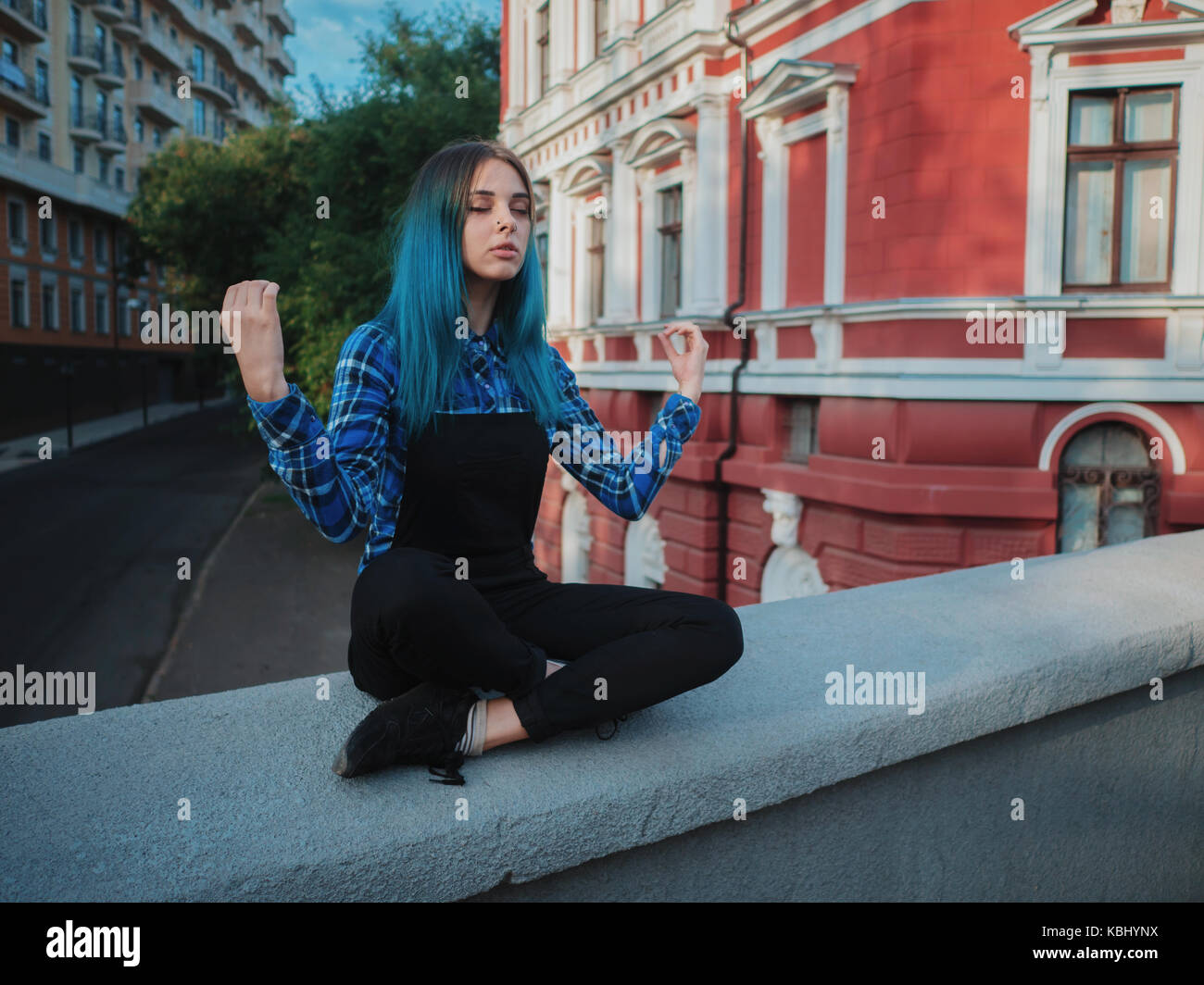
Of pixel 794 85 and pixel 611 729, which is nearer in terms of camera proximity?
pixel 611 729

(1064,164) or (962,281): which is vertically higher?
(1064,164)

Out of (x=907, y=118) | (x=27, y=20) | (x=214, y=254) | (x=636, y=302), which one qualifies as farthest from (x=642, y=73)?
(x=27, y=20)

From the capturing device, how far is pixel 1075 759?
3082 millimetres

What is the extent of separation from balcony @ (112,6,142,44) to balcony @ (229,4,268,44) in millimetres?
12795

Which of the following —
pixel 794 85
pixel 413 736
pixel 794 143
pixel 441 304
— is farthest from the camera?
pixel 794 143

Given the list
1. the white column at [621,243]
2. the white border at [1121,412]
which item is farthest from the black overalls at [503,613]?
the white column at [621,243]

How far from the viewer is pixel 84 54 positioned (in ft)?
133

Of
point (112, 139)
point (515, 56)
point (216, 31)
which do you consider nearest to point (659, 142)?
point (515, 56)

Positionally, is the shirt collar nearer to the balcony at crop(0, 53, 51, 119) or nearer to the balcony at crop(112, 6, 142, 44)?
the balcony at crop(0, 53, 51, 119)

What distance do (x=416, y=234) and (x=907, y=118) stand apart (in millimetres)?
7382

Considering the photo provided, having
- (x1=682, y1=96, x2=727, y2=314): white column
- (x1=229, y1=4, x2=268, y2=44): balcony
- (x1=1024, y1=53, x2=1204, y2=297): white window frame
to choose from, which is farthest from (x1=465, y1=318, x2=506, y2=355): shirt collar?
(x1=229, y1=4, x2=268, y2=44): balcony

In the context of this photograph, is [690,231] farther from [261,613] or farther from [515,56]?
[261,613]

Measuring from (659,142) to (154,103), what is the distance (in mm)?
40355

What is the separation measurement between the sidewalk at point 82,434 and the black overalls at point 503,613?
30117mm
